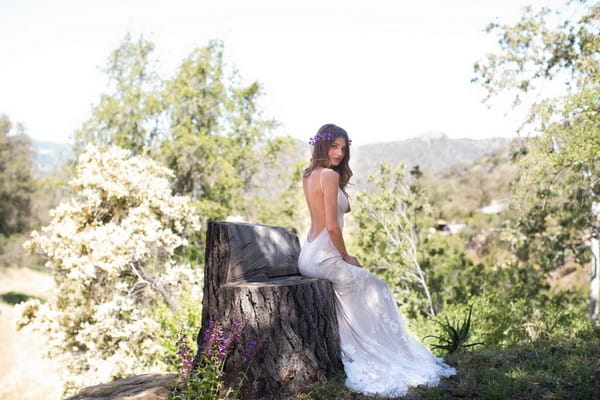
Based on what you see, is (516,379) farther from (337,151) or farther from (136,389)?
(136,389)

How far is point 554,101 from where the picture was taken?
739 centimetres

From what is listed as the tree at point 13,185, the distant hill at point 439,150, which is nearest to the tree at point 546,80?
the tree at point 13,185

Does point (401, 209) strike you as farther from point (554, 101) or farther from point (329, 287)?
point (329, 287)

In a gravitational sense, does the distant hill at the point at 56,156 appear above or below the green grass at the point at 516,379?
above

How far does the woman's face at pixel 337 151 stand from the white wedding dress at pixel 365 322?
253 mm

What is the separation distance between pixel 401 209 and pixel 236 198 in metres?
5.18

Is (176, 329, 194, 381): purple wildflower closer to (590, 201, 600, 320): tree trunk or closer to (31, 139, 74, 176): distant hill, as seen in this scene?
(590, 201, 600, 320): tree trunk

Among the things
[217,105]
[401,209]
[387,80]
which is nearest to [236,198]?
[217,105]

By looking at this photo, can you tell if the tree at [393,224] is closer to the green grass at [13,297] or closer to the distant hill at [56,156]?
the distant hill at [56,156]

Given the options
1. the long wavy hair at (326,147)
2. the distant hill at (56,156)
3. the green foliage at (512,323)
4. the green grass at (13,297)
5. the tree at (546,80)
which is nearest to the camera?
the long wavy hair at (326,147)

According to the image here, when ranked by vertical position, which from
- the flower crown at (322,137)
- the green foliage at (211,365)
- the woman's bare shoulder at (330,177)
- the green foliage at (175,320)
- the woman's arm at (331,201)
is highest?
the flower crown at (322,137)

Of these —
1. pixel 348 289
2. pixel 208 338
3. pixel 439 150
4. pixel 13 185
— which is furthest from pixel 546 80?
pixel 439 150

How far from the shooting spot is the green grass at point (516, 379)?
354 cm

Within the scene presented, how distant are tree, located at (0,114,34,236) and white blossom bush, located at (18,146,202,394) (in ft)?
66.4
